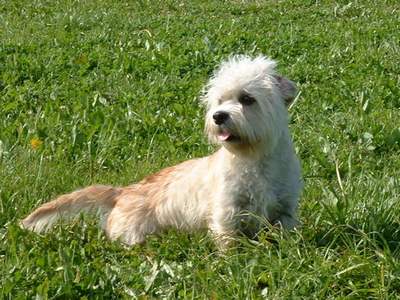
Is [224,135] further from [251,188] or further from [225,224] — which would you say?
[225,224]

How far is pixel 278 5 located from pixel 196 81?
8631mm

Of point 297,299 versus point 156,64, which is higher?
point 297,299

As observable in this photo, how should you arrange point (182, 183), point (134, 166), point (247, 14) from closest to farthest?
point (182, 183) < point (134, 166) < point (247, 14)

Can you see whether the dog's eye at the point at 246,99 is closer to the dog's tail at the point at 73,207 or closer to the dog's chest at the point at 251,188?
the dog's chest at the point at 251,188

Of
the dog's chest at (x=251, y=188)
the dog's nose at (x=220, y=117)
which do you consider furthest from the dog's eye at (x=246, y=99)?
the dog's chest at (x=251, y=188)

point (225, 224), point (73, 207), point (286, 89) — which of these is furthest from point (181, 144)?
point (225, 224)

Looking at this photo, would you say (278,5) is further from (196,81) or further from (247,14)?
(196,81)

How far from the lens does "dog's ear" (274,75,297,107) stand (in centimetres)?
610

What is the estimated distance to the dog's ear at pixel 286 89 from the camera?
6.10 m

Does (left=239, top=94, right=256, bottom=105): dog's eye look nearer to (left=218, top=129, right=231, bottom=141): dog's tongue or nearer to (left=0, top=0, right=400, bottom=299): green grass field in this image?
(left=218, top=129, right=231, bottom=141): dog's tongue

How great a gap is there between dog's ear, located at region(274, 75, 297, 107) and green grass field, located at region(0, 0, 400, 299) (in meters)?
0.74

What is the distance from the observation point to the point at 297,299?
187 inches

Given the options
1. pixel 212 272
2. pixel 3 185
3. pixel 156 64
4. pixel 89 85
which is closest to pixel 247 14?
pixel 156 64

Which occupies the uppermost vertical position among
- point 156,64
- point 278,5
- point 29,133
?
point 29,133
